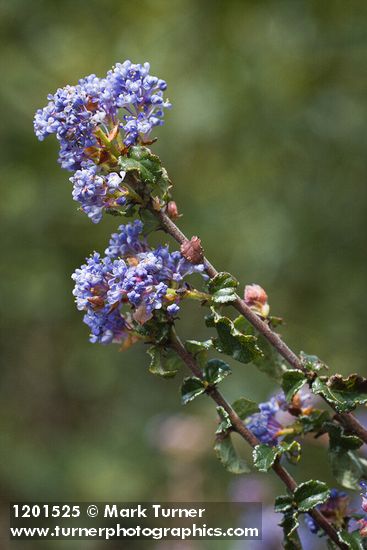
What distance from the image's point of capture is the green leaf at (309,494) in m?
1.12

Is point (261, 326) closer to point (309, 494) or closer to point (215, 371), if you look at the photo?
point (215, 371)

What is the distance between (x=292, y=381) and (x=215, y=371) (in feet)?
0.40

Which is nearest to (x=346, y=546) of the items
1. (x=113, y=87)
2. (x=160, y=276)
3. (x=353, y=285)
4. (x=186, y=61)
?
(x=160, y=276)

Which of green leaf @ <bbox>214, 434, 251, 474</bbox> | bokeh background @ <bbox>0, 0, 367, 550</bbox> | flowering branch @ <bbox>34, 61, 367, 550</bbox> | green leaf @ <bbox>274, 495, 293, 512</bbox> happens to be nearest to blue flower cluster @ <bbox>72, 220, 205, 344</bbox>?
flowering branch @ <bbox>34, 61, 367, 550</bbox>

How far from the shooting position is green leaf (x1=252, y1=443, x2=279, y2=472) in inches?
43.1

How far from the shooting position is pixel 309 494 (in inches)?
44.8

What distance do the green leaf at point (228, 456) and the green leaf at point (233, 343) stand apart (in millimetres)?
157

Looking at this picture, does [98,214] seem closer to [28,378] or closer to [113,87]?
[113,87]

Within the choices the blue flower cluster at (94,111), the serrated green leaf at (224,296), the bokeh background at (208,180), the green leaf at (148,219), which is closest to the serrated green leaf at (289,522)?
the serrated green leaf at (224,296)

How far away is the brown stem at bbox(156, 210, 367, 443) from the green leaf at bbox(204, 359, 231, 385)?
0.28ft

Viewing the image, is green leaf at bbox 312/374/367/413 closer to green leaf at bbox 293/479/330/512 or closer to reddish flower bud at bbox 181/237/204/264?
green leaf at bbox 293/479/330/512

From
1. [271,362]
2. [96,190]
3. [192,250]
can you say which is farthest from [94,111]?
[271,362]

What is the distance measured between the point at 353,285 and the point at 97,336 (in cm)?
311

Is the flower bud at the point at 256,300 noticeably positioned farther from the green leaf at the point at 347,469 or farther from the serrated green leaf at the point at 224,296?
the green leaf at the point at 347,469
